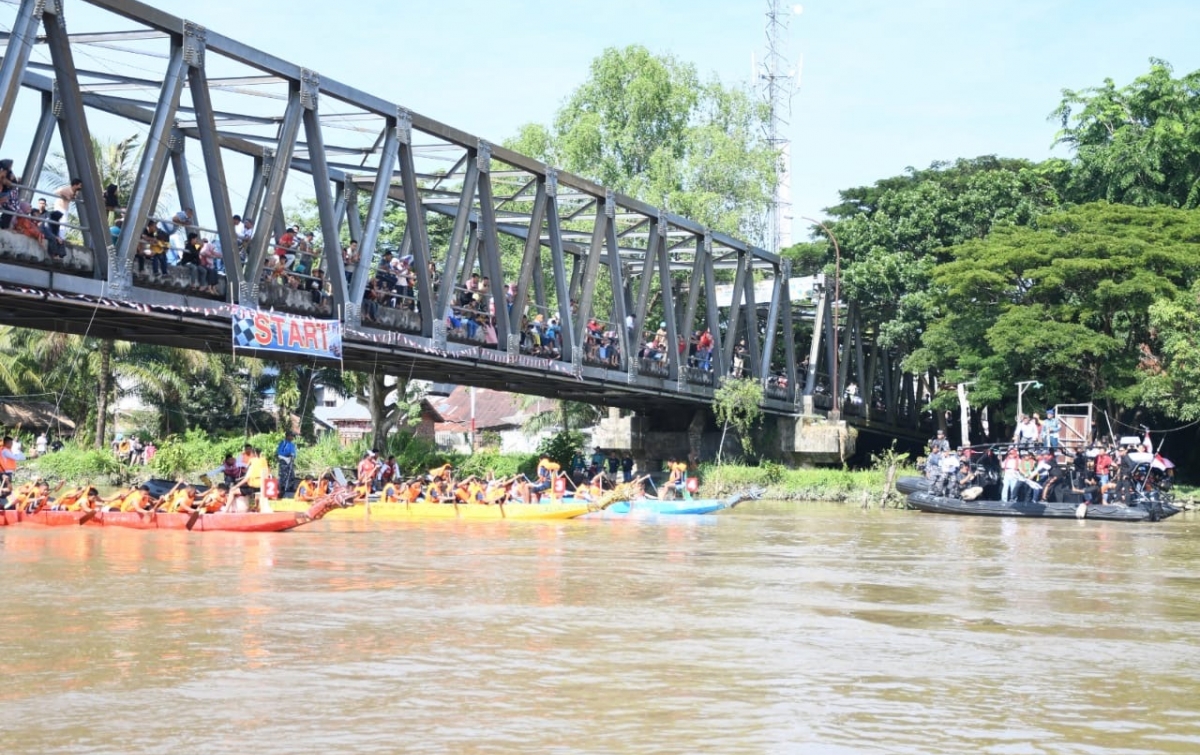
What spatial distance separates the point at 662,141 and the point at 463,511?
26801 mm

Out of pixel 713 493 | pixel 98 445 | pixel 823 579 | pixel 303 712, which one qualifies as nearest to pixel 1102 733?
pixel 303 712

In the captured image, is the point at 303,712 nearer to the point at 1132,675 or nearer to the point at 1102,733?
the point at 1102,733

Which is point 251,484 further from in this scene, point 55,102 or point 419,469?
point 419,469

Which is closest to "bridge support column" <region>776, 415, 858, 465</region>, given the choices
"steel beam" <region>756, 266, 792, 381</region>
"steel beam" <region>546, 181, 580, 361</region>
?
"steel beam" <region>756, 266, 792, 381</region>

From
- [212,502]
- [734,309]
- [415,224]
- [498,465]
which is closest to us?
[212,502]

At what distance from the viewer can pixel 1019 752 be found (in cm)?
893

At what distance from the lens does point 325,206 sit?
24703mm

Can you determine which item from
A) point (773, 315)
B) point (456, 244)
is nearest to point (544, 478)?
point (456, 244)

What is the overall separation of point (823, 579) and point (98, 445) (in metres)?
32.2

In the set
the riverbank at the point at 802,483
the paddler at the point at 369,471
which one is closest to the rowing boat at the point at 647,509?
the paddler at the point at 369,471

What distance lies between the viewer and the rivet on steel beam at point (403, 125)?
26.4 metres

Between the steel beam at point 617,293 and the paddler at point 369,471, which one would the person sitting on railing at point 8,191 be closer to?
the paddler at point 369,471

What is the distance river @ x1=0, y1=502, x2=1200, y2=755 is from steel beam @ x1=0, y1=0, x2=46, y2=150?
638 cm

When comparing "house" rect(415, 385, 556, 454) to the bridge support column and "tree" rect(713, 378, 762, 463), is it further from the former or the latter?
"tree" rect(713, 378, 762, 463)
